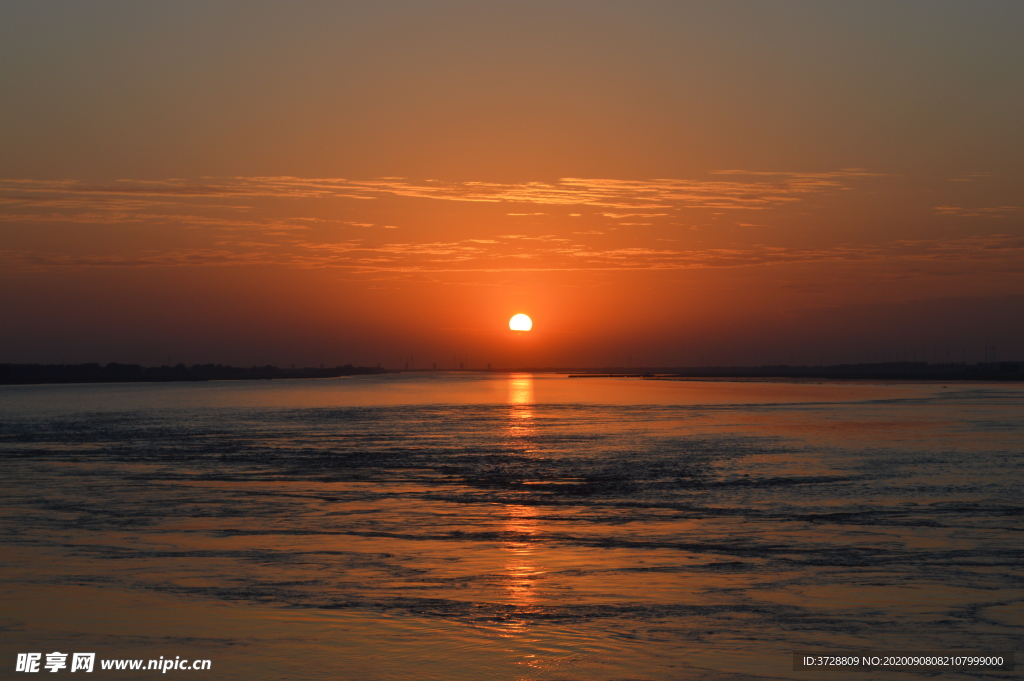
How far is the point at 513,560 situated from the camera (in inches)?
591

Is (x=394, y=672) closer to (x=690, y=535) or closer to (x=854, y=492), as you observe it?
(x=690, y=535)

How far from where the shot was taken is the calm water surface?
33.9 feet

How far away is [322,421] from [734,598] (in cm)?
4797

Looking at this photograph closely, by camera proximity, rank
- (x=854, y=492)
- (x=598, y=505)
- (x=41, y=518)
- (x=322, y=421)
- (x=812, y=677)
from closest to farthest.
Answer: (x=812, y=677)
(x=41, y=518)
(x=598, y=505)
(x=854, y=492)
(x=322, y=421)

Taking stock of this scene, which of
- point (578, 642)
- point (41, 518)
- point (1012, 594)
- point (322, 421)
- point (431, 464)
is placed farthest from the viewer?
point (322, 421)

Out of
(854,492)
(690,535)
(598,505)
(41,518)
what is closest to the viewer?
(690,535)

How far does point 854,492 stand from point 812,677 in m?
14.8

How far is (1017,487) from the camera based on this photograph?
23.4m

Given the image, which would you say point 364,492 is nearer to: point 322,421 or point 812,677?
point 812,677

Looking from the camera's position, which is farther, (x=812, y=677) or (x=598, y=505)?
(x=598, y=505)

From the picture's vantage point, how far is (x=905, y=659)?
9875mm

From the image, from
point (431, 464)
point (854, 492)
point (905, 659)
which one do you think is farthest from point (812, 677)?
point (431, 464)

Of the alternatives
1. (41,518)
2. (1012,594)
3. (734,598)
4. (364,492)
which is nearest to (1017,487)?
(1012,594)

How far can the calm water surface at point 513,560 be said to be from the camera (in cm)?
1033
